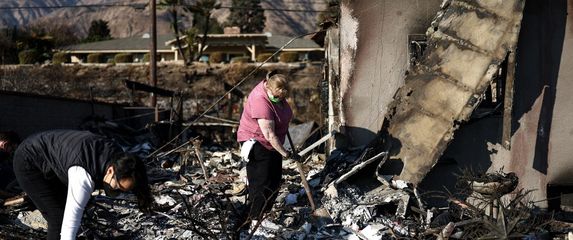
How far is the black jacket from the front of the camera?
415cm

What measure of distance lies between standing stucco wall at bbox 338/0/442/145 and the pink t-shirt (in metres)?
1.97

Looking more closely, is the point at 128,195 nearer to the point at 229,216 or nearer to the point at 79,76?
the point at 229,216

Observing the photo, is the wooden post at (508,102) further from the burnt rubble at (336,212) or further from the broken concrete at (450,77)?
the burnt rubble at (336,212)

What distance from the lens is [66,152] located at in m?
4.29

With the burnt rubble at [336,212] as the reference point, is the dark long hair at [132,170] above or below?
above

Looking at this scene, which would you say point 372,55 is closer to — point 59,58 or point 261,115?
point 261,115

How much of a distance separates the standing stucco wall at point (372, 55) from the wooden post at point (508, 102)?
4.02ft

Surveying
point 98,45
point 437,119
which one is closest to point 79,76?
point 98,45

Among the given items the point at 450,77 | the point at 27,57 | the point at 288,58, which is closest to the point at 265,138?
the point at 450,77

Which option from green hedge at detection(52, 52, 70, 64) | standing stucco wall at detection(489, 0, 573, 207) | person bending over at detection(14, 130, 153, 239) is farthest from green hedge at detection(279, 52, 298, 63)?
person bending over at detection(14, 130, 153, 239)

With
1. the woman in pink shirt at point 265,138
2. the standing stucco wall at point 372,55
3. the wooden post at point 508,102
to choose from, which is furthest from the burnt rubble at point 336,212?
the standing stucco wall at point 372,55

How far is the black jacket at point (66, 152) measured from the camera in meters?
4.15

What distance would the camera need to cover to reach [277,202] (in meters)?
6.90

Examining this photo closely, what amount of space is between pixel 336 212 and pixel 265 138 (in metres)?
1.13
